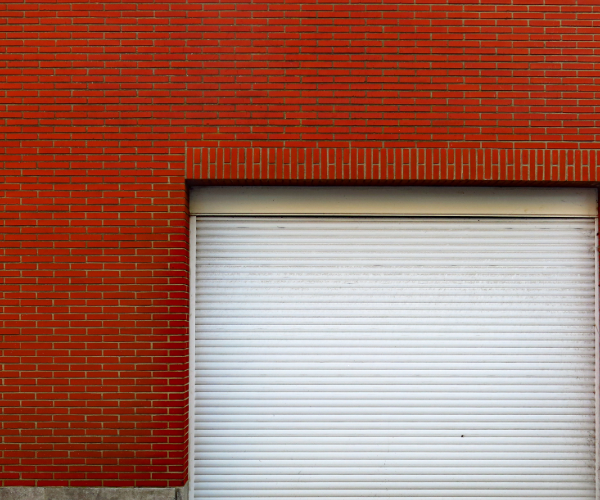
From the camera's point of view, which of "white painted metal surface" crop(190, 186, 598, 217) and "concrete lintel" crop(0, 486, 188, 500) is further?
"white painted metal surface" crop(190, 186, 598, 217)

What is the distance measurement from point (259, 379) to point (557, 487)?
3.22 m

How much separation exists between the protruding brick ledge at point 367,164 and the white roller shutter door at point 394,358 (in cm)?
54

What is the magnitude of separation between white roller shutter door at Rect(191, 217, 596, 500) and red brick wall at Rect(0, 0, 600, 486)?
53 cm

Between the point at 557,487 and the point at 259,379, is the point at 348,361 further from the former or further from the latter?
the point at 557,487

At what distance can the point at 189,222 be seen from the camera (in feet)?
16.6

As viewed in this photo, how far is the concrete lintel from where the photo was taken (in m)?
4.67

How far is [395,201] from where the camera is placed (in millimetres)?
5090

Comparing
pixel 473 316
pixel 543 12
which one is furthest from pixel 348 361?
pixel 543 12

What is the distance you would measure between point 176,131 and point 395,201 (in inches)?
89.7

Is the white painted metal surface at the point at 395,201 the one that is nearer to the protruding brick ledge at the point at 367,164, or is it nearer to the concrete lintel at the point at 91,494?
the protruding brick ledge at the point at 367,164

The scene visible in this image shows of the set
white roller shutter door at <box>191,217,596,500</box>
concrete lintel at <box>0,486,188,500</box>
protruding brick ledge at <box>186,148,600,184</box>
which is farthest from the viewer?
white roller shutter door at <box>191,217,596,500</box>

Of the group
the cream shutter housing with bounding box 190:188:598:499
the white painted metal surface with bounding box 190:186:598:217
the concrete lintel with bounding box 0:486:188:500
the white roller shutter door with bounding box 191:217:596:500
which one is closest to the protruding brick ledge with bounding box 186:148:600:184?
the white painted metal surface with bounding box 190:186:598:217

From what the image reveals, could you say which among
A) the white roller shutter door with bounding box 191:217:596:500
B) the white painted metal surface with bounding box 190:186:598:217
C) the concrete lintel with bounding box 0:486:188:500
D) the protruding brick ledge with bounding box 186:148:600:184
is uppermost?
the protruding brick ledge with bounding box 186:148:600:184

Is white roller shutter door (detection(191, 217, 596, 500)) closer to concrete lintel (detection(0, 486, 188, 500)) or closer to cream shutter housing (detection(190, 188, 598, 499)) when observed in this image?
cream shutter housing (detection(190, 188, 598, 499))
